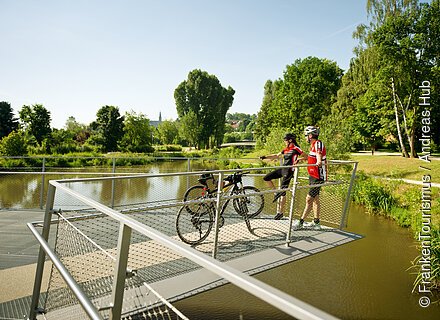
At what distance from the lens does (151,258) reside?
14.9 feet

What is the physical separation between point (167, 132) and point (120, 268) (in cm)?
6115

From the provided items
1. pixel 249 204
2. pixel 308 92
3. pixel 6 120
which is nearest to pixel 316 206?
pixel 249 204

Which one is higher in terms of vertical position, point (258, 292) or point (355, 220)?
point (258, 292)

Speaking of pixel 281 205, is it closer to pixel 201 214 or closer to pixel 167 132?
pixel 201 214

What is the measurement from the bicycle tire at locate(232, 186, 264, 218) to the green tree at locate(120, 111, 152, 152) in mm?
36050

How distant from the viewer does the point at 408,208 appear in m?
13.1

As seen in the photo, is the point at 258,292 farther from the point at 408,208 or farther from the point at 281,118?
the point at 281,118

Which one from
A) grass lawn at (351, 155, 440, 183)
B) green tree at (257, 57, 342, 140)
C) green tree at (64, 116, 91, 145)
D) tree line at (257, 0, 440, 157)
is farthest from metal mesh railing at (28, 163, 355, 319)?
green tree at (64, 116, 91, 145)

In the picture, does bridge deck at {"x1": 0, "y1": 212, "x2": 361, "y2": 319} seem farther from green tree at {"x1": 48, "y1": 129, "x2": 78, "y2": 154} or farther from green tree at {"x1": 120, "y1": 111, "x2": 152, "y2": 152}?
green tree at {"x1": 120, "y1": 111, "x2": 152, "y2": 152}

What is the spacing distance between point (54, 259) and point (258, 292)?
157 centimetres

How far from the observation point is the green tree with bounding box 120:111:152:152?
136 feet

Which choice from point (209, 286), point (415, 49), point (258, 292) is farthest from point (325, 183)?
point (415, 49)

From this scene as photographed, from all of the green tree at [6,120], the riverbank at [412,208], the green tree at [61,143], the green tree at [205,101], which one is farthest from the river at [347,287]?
the green tree at [205,101]

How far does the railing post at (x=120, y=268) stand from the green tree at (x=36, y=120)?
38987 mm
